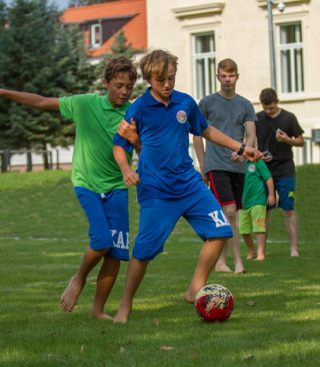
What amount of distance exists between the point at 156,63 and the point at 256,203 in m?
5.73

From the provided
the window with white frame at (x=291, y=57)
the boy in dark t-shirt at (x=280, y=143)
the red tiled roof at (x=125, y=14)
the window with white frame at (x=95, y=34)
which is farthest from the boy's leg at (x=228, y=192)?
the window with white frame at (x=95, y=34)

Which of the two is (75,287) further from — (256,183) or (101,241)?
(256,183)

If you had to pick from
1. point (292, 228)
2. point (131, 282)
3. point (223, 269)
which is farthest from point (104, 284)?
point (292, 228)

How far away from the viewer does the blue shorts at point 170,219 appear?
605 cm

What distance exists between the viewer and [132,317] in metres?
6.45

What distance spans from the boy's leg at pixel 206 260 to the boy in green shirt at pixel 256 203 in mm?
4977

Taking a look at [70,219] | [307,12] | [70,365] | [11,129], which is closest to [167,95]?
[70,365]

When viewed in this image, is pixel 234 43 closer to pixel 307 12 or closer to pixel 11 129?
pixel 307 12

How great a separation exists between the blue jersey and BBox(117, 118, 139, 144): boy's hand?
46mm

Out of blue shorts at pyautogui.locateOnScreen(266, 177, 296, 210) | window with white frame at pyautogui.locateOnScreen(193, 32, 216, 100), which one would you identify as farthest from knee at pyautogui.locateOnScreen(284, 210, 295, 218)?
window with white frame at pyautogui.locateOnScreen(193, 32, 216, 100)

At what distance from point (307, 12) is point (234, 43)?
3282 mm

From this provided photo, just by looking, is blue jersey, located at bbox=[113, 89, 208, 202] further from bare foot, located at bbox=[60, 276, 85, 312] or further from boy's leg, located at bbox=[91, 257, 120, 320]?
bare foot, located at bbox=[60, 276, 85, 312]

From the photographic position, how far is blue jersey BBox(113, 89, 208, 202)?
6023 millimetres

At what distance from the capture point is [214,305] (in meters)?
5.93
